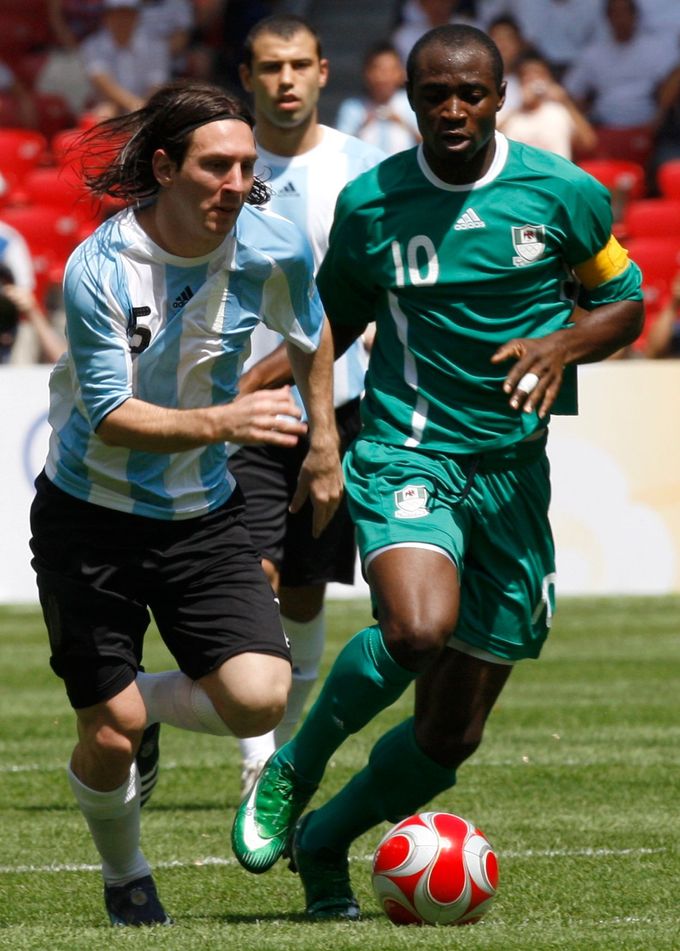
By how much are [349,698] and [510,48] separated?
12.6 metres

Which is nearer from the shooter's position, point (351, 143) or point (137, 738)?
point (137, 738)

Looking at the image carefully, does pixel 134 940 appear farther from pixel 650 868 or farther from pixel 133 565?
pixel 650 868

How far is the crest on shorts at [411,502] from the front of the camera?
16.0 feet

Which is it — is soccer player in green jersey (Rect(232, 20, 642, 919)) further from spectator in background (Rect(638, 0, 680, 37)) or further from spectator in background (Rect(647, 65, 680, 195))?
spectator in background (Rect(638, 0, 680, 37))

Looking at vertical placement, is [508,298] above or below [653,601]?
above

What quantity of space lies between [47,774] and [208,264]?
3.41 meters

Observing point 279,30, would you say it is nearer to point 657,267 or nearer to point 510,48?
point 657,267

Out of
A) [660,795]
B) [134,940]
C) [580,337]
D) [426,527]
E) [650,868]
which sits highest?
[580,337]

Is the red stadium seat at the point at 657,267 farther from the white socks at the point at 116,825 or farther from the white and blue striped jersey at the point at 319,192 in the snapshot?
the white socks at the point at 116,825

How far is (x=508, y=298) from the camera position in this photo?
5.05 metres

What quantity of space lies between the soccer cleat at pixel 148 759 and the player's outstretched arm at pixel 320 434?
98 centimetres

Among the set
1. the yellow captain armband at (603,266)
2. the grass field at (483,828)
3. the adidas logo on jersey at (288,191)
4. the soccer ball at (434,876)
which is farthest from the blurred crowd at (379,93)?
the soccer ball at (434,876)

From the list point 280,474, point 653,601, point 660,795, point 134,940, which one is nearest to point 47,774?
point 280,474

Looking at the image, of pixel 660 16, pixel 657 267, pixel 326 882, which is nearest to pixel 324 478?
pixel 326 882
